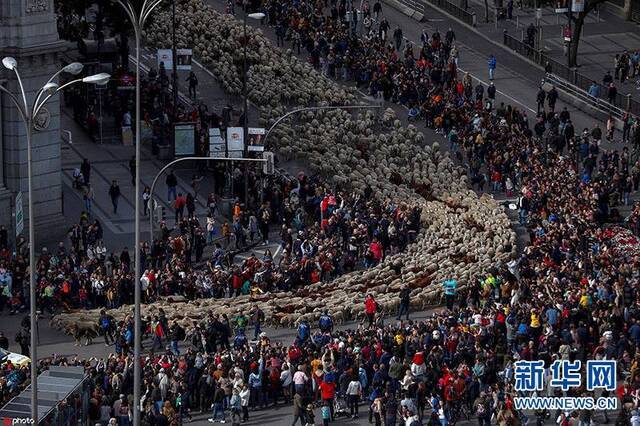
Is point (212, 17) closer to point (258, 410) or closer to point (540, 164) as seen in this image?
point (540, 164)

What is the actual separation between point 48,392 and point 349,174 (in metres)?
30.8

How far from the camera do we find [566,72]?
106m

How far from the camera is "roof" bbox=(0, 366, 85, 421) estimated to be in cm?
6069

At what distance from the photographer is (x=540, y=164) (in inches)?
3561

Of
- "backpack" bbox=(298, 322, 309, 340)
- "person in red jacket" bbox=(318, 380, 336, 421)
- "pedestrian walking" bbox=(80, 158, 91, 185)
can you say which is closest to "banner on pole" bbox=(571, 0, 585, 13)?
"pedestrian walking" bbox=(80, 158, 91, 185)

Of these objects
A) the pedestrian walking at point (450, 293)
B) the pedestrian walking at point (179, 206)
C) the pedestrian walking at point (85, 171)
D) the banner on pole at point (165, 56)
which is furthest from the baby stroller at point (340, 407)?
the banner on pole at point (165, 56)

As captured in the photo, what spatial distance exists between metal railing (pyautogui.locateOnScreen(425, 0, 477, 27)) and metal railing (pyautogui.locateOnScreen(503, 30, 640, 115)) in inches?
120

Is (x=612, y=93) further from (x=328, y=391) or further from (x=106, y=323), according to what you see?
(x=328, y=391)

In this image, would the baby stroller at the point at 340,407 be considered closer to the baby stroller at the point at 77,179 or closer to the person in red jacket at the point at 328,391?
the person in red jacket at the point at 328,391

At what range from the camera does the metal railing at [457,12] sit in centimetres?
11419

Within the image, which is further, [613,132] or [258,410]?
[613,132]

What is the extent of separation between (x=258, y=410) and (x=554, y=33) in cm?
5171

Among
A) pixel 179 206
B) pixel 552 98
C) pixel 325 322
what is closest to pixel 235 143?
pixel 179 206

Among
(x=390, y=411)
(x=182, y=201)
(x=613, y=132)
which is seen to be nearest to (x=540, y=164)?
(x=613, y=132)
